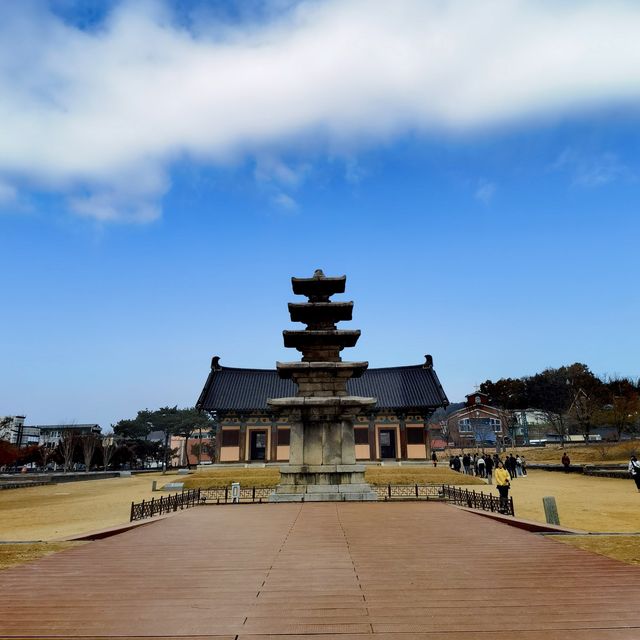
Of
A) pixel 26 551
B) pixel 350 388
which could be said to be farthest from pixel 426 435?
pixel 26 551

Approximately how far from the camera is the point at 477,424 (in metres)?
79.2

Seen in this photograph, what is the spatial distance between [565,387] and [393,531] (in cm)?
9001

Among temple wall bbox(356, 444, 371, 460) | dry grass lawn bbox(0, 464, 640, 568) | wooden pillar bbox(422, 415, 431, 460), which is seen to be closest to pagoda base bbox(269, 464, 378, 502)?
dry grass lawn bbox(0, 464, 640, 568)

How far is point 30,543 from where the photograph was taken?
10375mm

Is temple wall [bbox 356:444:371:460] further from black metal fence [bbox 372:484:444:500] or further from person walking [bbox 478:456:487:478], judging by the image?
black metal fence [bbox 372:484:444:500]

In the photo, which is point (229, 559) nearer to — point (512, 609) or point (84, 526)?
point (512, 609)

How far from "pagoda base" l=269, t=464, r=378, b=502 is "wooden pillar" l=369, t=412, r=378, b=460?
30.8 meters

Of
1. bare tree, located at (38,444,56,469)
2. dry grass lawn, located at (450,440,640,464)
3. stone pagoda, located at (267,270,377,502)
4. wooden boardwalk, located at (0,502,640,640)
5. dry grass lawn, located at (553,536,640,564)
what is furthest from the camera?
bare tree, located at (38,444,56,469)

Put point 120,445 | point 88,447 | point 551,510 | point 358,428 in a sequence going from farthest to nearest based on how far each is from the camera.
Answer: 1. point 120,445
2. point 88,447
3. point 358,428
4. point 551,510

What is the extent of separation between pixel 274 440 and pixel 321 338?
31.2 meters

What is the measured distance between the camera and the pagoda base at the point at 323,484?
57.5 feet

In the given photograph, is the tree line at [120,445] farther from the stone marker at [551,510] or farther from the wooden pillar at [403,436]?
the stone marker at [551,510]

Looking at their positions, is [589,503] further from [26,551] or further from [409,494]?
[26,551]

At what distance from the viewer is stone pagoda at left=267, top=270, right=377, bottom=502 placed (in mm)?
17875
